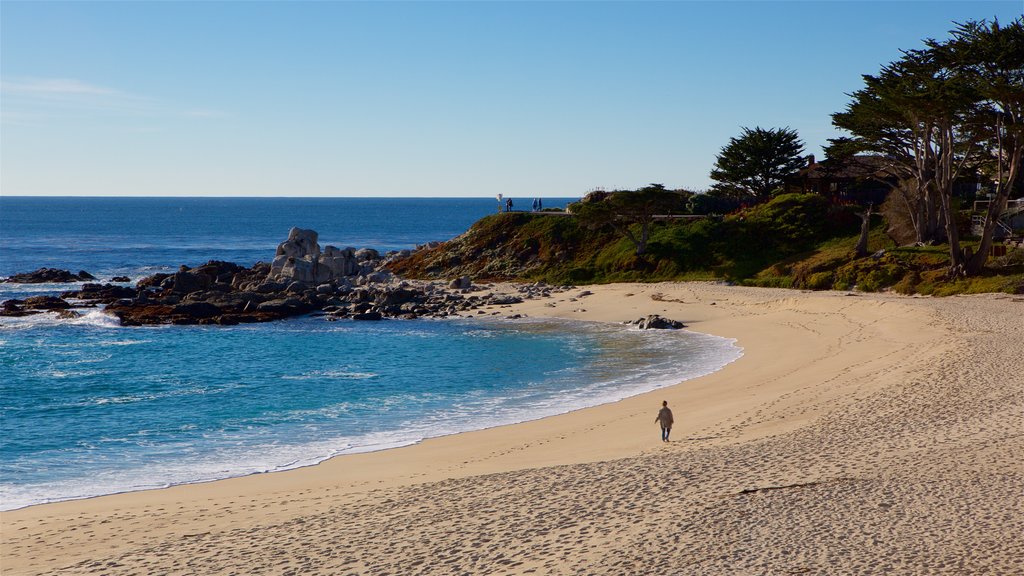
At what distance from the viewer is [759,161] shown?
69.2 meters

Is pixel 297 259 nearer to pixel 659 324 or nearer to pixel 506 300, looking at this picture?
pixel 506 300

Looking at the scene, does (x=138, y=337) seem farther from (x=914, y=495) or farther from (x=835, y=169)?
(x=835, y=169)

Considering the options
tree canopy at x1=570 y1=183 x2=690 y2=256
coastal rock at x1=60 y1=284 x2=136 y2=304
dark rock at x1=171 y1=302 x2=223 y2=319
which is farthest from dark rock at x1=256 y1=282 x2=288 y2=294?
tree canopy at x1=570 y1=183 x2=690 y2=256

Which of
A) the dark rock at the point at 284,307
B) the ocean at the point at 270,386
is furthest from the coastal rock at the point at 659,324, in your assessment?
the dark rock at the point at 284,307

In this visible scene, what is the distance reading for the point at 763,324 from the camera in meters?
42.0

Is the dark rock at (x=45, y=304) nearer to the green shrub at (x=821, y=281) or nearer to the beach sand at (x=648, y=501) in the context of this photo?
the beach sand at (x=648, y=501)

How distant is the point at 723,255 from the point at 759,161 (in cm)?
1422

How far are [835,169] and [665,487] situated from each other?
2261 inches

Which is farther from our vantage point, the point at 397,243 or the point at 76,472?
the point at 397,243

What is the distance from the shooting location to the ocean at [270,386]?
22.4m

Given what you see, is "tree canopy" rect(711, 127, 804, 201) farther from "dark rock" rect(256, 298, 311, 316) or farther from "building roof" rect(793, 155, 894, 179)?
"dark rock" rect(256, 298, 311, 316)

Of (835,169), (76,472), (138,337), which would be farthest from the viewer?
(835,169)

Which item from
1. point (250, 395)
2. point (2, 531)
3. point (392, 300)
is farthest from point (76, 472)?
point (392, 300)

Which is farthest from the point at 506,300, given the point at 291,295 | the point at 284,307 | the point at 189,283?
the point at 189,283
